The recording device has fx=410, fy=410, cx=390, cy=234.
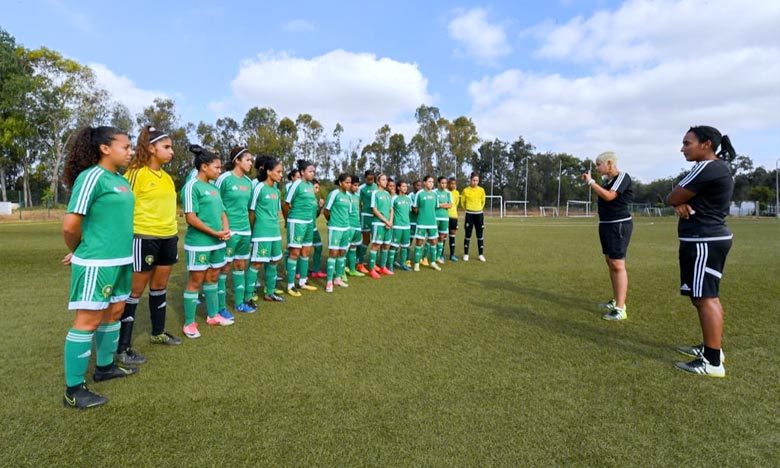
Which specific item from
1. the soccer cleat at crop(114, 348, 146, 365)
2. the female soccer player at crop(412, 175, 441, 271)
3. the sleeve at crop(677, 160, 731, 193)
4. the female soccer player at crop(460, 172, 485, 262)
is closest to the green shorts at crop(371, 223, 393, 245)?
the female soccer player at crop(412, 175, 441, 271)

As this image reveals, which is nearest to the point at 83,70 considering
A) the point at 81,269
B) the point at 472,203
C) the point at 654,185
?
the point at 472,203

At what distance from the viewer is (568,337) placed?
4438mm

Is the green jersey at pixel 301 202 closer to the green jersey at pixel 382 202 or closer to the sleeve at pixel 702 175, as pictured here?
the green jersey at pixel 382 202

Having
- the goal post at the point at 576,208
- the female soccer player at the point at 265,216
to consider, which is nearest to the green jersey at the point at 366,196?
the female soccer player at the point at 265,216

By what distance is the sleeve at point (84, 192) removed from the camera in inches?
110

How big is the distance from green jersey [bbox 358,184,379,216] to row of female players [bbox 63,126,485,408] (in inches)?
3.4

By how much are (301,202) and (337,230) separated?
89 cm

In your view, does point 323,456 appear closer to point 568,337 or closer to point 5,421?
point 5,421

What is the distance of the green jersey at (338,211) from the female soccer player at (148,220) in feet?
10.5

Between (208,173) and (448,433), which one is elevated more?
(208,173)

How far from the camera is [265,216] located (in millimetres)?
5660

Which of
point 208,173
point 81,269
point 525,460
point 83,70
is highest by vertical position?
point 83,70

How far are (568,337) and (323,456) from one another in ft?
10.2

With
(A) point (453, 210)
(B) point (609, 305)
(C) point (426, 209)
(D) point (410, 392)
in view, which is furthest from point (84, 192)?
(A) point (453, 210)
